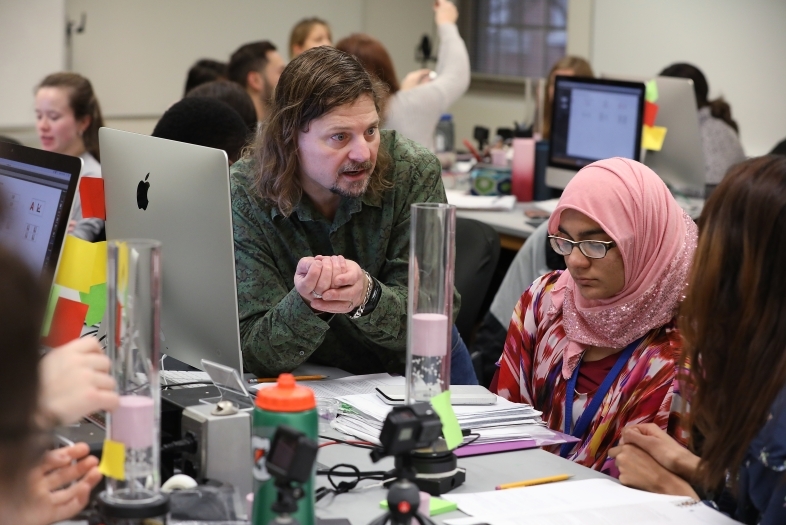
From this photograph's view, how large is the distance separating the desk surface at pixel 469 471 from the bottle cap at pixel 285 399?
0.26 m

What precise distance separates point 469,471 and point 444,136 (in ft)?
13.0

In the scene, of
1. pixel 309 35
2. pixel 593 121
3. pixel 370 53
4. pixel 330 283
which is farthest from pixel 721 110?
pixel 330 283

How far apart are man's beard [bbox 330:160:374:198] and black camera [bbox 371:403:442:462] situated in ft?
2.97

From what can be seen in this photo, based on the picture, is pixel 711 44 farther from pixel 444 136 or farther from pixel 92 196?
pixel 92 196

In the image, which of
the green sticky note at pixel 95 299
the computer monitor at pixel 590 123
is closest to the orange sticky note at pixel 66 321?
the green sticky note at pixel 95 299

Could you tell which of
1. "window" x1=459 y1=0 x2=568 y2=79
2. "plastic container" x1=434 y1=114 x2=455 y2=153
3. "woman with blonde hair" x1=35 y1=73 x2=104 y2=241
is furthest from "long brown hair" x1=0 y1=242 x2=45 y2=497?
"window" x1=459 y1=0 x2=568 y2=79

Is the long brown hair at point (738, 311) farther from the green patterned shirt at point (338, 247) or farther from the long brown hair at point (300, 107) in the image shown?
the long brown hair at point (300, 107)

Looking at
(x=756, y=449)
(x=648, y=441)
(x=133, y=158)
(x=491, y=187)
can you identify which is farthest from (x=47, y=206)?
(x=491, y=187)

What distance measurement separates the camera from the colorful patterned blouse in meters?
1.70

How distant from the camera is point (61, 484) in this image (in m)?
1.18

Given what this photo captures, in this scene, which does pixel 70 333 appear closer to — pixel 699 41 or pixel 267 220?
pixel 267 220

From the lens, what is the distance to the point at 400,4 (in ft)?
24.0

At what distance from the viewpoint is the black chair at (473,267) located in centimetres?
240

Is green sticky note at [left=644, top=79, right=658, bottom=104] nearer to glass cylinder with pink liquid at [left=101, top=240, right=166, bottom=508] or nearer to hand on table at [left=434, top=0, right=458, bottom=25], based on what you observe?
hand on table at [left=434, top=0, right=458, bottom=25]
